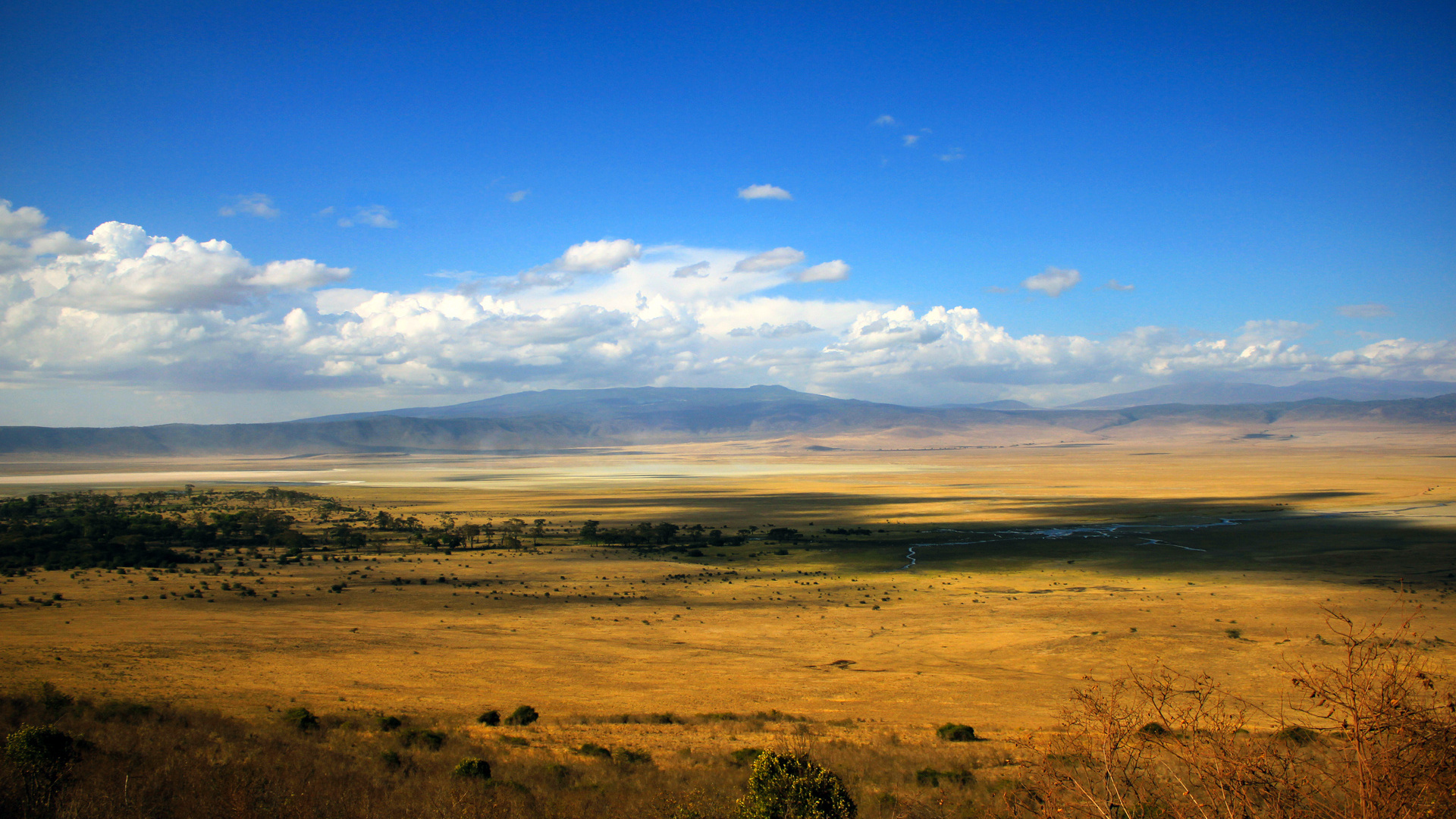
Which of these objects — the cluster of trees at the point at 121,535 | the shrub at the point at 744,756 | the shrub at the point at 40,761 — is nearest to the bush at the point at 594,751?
the shrub at the point at 744,756

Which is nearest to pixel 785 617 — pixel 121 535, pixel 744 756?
pixel 744 756

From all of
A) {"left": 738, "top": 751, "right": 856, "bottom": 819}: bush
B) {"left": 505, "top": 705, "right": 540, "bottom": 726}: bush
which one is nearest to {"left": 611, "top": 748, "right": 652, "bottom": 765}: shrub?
{"left": 505, "top": 705, "right": 540, "bottom": 726}: bush

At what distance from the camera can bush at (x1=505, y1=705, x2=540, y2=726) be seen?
56.9 ft

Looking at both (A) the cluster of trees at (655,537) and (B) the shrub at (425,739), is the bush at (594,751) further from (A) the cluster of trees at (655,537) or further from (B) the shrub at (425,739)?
(A) the cluster of trees at (655,537)

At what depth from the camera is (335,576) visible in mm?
42312

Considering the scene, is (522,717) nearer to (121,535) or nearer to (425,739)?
(425,739)

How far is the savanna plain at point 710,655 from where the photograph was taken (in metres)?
11.6

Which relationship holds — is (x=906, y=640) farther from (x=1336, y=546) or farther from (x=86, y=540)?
(x=86, y=540)

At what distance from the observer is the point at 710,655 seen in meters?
26.0

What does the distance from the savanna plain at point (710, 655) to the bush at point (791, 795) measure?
0.83 feet

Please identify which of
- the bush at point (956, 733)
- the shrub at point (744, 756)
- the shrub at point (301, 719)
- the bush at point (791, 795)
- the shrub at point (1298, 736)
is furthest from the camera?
the bush at point (956, 733)

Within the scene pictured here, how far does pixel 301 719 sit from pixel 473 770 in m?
5.58

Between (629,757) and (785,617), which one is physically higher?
Result: (629,757)

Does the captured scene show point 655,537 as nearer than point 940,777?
No
